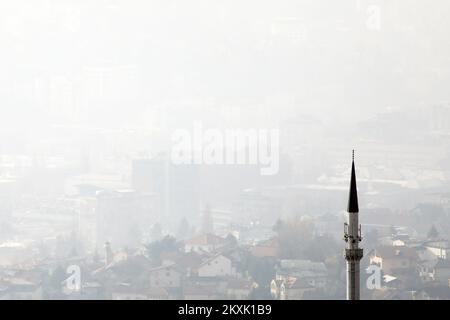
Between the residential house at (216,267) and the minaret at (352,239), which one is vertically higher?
the minaret at (352,239)

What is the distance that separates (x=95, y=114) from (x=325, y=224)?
9.69m

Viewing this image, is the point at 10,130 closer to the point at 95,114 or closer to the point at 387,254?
the point at 95,114

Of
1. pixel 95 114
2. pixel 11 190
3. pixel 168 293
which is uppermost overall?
pixel 95 114

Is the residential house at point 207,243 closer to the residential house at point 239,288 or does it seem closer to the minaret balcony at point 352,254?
the residential house at point 239,288

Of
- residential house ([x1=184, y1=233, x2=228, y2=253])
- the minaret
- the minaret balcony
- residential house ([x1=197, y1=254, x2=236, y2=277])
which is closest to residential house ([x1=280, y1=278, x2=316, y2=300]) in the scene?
residential house ([x1=197, y1=254, x2=236, y2=277])

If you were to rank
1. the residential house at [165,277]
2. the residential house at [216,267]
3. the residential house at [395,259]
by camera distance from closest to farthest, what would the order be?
the residential house at [395,259] < the residential house at [216,267] < the residential house at [165,277]

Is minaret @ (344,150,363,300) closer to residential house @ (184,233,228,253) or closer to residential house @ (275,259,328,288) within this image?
residential house @ (275,259,328,288)

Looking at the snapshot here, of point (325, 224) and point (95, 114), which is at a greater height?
point (95, 114)

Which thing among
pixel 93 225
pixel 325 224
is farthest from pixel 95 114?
pixel 325 224

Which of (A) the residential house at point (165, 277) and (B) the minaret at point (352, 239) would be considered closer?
(B) the minaret at point (352, 239)

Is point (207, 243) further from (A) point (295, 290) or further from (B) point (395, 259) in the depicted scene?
(B) point (395, 259)

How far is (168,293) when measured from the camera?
95.8 feet

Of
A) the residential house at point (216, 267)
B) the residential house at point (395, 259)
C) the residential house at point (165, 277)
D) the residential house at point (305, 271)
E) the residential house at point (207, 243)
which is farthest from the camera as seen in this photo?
the residential house at point (207, 243)

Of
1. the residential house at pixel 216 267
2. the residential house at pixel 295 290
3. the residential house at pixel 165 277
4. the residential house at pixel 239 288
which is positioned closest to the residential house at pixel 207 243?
the residential house at pixel 216 267
